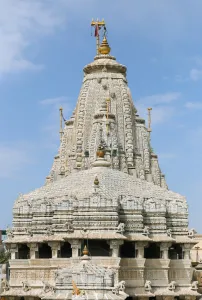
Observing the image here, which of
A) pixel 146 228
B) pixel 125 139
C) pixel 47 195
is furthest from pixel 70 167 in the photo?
pixel 146 228

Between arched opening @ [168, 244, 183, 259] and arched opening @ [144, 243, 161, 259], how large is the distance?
2.81 ft

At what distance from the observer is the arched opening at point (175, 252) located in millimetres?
38203

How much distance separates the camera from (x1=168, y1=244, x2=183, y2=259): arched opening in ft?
125

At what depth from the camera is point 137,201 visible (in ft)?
118

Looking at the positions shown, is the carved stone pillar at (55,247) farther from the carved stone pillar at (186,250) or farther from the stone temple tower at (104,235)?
the carved stone pillar at (186,250)

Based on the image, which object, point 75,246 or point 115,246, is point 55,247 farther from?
point 115,246

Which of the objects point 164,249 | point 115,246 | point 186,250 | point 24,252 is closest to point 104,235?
point 115,246

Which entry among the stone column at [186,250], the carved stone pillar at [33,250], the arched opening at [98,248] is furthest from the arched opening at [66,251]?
the stone column at [186,250]

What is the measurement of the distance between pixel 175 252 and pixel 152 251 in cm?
133

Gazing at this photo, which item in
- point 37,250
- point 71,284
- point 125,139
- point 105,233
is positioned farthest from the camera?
point 125,139

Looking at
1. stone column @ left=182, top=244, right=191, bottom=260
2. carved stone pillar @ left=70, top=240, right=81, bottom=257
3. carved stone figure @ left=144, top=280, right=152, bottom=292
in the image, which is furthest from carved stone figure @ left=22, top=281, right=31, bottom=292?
stone column @ left=182, top=244, right=191, bottom=260

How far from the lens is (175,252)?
38500 mm

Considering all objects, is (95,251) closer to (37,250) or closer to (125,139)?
(37,250)

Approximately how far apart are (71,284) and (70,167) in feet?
78.6
